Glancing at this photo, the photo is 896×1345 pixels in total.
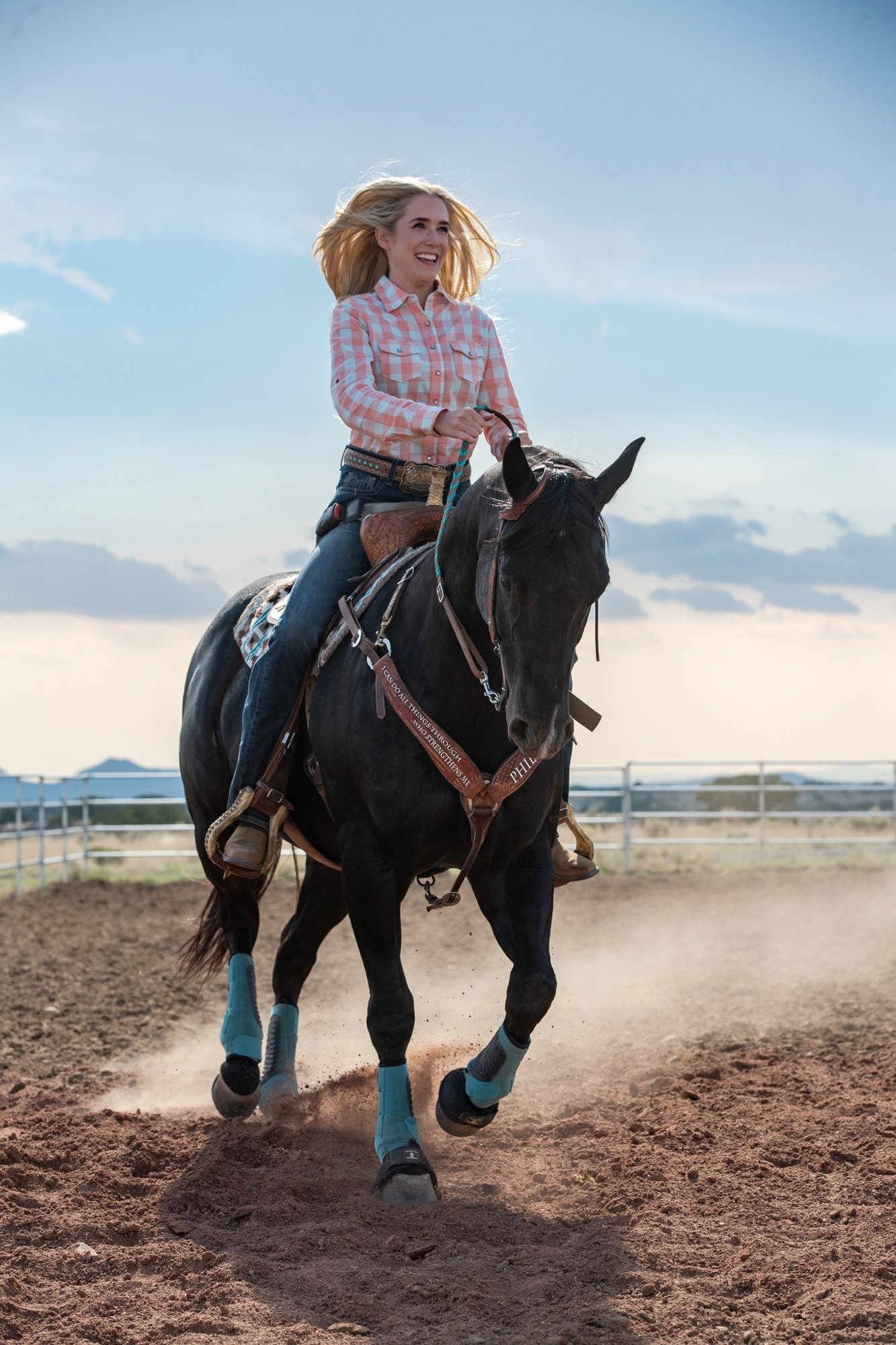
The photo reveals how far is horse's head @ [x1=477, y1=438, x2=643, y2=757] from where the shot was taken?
3479 millimetres

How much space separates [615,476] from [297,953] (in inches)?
122

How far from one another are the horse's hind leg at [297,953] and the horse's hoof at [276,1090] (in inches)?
1.4

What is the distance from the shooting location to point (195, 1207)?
4.30 metres

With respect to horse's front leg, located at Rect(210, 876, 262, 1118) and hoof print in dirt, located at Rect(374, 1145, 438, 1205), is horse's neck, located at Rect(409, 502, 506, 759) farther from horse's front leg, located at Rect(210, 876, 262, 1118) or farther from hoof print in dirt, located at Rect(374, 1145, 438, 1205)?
horse's front leg, located at Rect(210, 876, 262, 1118)

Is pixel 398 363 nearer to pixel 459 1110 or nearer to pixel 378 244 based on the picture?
pixel 378 244

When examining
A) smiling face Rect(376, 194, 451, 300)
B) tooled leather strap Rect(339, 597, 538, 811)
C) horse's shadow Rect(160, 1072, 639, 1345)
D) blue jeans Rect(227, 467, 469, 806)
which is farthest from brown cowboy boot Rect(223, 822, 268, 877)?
smiling face Rect(376, 194, 451, 300)

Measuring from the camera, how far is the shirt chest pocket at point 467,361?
199 inches

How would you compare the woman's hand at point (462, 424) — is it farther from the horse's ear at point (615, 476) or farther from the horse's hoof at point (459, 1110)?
the horse's hoof at point (459, 1110)

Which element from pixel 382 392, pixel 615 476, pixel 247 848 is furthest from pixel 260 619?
pixel 615 476

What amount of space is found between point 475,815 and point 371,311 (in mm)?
2088

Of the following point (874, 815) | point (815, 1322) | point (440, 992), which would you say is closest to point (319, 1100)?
point (815, 1322)

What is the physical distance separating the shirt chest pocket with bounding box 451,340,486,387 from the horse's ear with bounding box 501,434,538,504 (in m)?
1.52

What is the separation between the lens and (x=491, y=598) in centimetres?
372

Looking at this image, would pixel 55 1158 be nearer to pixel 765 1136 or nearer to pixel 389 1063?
pixel 389 1063
